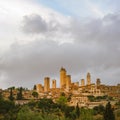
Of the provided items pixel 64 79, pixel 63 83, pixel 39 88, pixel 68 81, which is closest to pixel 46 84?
pixel 39 88

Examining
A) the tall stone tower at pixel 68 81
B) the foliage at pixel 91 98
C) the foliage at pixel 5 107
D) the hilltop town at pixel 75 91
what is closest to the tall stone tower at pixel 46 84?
the hilltop town at pixel 75 91

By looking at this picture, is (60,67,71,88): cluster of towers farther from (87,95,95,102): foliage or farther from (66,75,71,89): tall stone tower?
(87,95,95,102): foliage

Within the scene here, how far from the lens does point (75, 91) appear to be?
401 ft

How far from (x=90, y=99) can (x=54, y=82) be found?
31.0 meters

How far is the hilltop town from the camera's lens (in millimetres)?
107000

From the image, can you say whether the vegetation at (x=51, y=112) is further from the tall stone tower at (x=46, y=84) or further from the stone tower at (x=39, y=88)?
the tall stone tower at (x=46, y=84)

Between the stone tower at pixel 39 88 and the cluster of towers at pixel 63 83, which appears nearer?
the stone tower at pixel 39 88

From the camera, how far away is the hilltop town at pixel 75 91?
107m

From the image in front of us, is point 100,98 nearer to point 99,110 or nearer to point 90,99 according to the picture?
point 90,99

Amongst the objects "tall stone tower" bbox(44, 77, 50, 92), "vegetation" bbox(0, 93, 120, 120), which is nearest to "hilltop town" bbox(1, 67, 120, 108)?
"tall stone tower" bbox(44, 77, 50, 92)

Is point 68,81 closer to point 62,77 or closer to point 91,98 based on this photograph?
point 62,77

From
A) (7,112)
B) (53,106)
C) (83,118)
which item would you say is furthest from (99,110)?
(83,118)

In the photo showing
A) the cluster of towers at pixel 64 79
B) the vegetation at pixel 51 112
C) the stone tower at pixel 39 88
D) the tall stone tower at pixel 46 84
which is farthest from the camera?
the tall stone tower at pixel 46 84

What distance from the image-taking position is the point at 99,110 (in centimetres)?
8238
